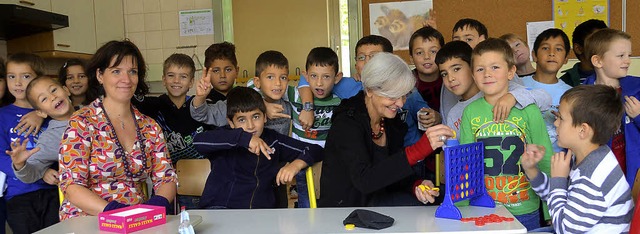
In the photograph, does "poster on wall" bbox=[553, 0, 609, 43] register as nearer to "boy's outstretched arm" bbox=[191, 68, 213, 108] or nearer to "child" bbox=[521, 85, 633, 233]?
"child" bbox=[521, 85, 633, 233]

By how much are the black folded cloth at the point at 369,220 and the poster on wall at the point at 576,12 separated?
11.7 feet

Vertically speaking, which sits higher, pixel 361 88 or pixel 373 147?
pixel 361 88

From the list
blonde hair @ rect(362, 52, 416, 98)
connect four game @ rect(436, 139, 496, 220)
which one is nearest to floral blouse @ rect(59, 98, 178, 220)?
blonde hair @ rect(362, 52, 416, 98)

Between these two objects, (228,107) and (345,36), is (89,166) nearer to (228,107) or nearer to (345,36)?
(228,107)

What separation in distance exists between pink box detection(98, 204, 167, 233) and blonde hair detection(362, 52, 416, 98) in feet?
3.05

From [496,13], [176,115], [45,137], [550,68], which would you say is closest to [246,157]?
[176,115]

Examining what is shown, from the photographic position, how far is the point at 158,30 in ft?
18.0

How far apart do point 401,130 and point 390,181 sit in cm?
47

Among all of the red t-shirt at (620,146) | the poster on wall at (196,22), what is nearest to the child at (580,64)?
the red t-shirt at (620,146)

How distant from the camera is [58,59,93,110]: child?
3.20 m

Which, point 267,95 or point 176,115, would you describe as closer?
point 267,95

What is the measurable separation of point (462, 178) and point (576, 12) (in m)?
3.41

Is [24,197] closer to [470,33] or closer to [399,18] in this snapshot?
[470,33]

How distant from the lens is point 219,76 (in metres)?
3.46
